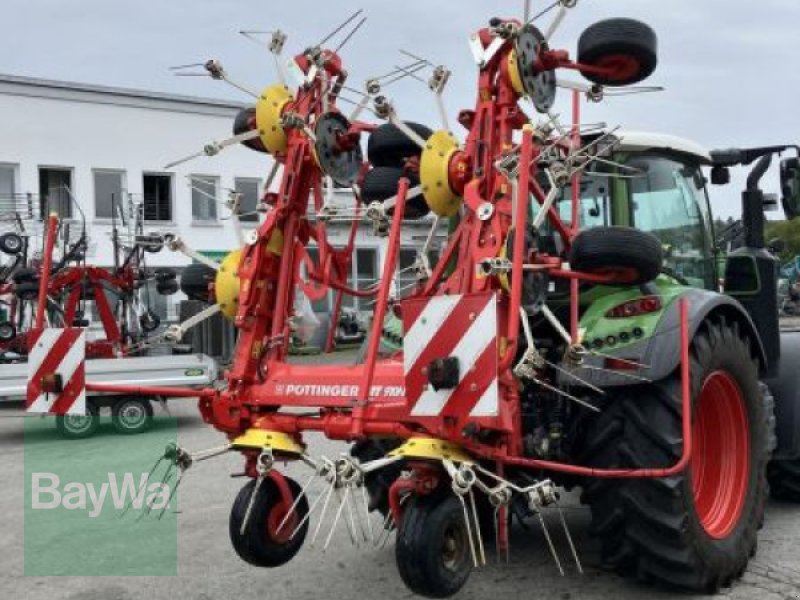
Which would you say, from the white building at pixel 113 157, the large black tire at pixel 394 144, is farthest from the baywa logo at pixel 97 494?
the white building at pixel 113 157

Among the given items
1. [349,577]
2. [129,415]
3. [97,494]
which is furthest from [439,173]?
[129,415]

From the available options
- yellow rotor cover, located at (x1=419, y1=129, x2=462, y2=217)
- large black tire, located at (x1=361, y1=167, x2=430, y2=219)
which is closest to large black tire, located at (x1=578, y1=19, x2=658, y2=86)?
yellow rotor cover, located at (x1=419, y1=129, x2=462, y2=217)

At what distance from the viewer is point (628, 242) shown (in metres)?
3.79

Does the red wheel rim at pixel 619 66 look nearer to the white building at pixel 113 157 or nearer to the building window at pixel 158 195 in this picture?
the white building at pixel 113 157

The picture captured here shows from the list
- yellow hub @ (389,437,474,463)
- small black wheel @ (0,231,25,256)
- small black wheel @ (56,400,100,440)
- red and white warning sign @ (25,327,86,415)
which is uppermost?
small black wheel @ (0,231,25,256)

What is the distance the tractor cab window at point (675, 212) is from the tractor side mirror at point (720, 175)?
0.98 ft

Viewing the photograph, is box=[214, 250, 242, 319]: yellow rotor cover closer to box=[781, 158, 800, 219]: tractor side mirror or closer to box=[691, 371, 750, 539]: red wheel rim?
box=[691, 371, 750, 539]: red wheel rim

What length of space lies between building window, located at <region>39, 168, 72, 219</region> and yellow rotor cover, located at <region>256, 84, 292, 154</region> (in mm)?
18288

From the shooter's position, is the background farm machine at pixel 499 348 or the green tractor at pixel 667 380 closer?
the background farm machine at pixel 499 348

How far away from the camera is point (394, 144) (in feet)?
15.8

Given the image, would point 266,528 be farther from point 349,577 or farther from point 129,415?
point 129,415

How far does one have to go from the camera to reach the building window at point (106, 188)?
22.6 m

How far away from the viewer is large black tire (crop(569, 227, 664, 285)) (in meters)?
3.78

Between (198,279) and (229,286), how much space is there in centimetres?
41
